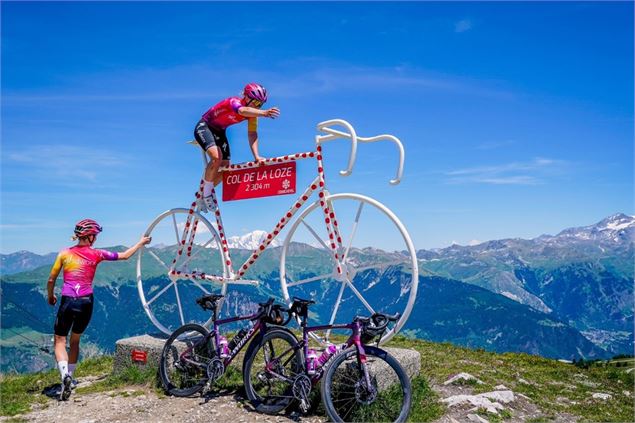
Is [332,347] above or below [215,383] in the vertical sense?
above

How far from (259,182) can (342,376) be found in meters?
3.94

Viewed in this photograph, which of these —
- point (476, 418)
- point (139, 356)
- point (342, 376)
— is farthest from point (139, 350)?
point (476, 418)

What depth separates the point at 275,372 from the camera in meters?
8.72

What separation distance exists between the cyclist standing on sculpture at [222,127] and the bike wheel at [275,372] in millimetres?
3287

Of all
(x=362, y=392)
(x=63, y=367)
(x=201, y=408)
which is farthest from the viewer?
(x=63, y=367)

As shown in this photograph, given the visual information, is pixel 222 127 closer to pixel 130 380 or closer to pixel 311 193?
pixel 311 193

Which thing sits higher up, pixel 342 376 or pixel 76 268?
pixel 76 268

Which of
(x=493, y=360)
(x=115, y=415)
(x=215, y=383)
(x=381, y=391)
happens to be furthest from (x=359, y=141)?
(x=493, y=360)

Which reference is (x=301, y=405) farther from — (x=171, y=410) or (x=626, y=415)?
(x=626, y=415)

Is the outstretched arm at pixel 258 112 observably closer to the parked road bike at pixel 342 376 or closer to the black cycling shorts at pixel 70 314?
the parked road bike at pixel 342 376

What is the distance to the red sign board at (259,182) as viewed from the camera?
981cm

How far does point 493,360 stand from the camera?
14336mm

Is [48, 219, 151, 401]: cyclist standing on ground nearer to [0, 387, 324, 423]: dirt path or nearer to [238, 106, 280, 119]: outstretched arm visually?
[0, 387, 324, 423]: dirt path

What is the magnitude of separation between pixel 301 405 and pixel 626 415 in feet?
20.1
